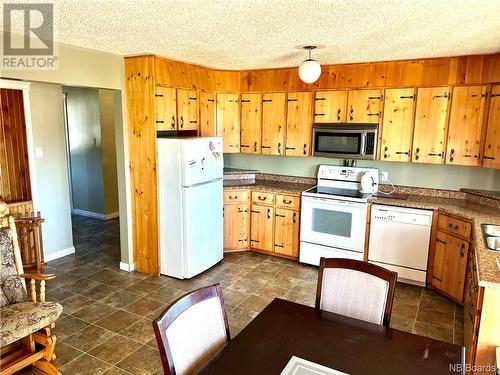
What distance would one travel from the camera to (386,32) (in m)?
2.78

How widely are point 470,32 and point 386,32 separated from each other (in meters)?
0.63

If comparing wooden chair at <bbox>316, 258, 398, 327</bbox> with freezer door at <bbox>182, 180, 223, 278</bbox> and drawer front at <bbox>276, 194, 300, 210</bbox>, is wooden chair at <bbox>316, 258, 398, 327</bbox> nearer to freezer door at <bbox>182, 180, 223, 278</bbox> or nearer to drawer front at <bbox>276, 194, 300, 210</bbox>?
freezer door at <bbox>182, 180, 223, 278</bbox>

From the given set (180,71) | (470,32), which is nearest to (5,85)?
(180,71)

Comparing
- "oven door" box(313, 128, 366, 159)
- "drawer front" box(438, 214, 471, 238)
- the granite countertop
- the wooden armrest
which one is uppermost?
"oven door" box(313, 128, 366, 159)

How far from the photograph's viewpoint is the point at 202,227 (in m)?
4.09

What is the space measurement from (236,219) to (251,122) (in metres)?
1.35

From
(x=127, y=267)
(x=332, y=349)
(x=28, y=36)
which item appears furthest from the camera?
(x=127, y=267)

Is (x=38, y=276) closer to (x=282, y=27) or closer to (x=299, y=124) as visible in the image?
(x=282, y=27)

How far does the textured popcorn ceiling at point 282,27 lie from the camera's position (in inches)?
86.5

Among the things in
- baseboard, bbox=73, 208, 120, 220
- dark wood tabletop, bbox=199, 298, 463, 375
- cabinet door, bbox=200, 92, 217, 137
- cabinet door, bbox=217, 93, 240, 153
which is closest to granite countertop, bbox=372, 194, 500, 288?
dark wood tabletop, bbox=199, 298, 463, 375

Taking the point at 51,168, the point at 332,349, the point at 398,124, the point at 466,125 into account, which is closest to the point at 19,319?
the point at 332,349

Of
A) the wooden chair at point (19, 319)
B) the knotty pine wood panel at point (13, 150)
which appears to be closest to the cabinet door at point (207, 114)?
the knotty pine wood panel at point (13, 150)

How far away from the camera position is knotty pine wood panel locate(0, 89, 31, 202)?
11.8 feet

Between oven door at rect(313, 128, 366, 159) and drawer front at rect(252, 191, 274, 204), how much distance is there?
31.1 inches
